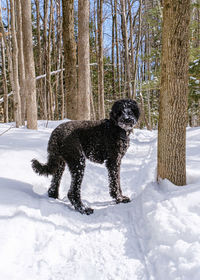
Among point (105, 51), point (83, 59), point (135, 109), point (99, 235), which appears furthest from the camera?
point (105, 51)

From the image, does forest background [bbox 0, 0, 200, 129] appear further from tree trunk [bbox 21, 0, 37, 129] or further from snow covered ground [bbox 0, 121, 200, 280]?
snow covered ground [bbox 0, 121, 200, 280]

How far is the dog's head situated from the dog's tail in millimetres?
1113

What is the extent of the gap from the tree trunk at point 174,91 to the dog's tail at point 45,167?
159 cm

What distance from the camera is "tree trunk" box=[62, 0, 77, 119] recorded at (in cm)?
717

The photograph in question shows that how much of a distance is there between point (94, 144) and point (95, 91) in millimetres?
19107

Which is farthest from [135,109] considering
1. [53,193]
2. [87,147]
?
[53,193]

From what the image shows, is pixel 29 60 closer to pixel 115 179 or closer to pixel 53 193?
pixel 53 193

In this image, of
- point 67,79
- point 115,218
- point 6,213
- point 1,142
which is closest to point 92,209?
point 115,218

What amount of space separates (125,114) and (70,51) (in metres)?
5.08

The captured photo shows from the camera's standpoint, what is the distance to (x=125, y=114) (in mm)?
3232

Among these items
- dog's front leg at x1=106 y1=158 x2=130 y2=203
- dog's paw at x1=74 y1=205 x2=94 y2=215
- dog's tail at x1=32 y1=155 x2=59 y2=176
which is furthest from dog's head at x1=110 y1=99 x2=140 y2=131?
dog's paw at x1=74 y1=205 x2=94 y2=215

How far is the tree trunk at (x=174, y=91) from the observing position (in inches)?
107

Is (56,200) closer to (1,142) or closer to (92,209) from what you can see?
(92,209)

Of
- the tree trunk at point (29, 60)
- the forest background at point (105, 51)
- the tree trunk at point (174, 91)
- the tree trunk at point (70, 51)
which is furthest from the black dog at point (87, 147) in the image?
the tree trunk at point (29, 60)
